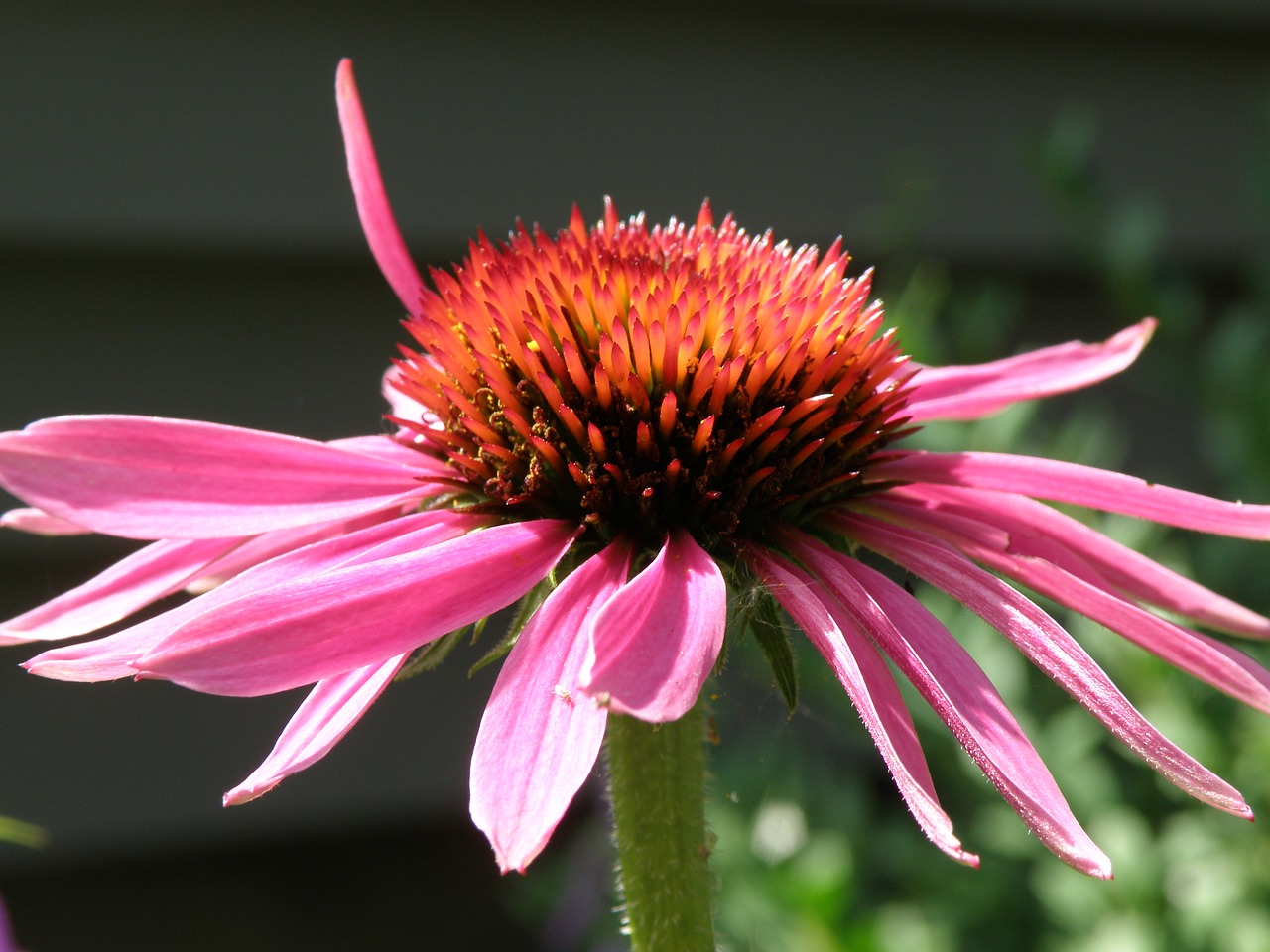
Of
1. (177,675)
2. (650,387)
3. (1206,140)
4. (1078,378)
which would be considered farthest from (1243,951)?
(1206,140)

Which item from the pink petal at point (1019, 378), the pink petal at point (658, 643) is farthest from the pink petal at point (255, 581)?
the pink petal at point (1019, 378)

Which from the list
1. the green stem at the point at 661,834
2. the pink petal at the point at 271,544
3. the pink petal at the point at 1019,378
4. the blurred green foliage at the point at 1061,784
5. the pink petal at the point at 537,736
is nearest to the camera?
the pink petal at the point at 537,736

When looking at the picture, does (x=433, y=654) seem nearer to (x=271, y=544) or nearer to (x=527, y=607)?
(x=527, y=607)

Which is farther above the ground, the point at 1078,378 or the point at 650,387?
the point at 650,387

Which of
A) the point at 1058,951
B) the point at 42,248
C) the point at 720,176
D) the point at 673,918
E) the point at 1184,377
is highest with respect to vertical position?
the point at 42,248

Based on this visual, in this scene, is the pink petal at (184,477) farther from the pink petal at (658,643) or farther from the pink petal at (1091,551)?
the pink petal at (1091,551)

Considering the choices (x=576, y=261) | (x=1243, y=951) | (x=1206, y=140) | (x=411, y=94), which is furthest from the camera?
(x=1206, y=140)

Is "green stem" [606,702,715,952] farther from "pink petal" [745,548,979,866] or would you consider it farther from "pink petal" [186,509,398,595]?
"pink petal" [186,509,398,595]

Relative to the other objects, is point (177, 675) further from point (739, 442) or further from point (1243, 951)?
point (1243, 951)
